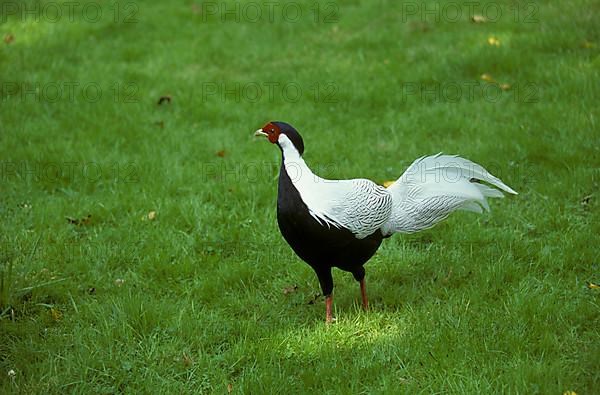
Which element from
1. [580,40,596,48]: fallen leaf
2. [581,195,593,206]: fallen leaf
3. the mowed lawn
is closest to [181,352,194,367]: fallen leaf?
the mowed lawn

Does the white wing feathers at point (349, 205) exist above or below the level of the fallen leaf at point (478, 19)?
below

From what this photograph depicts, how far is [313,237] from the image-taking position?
145 inches

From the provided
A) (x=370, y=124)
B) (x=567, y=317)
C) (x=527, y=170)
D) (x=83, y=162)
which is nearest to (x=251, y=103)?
(x=370, y=124)

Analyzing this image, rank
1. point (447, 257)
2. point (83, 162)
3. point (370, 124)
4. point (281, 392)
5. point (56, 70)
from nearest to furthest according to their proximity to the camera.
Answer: point (281, 392)
point (447, 257)
point (83, 162)
point (370, 124)
point (56, 70)

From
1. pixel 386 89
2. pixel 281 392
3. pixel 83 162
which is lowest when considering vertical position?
pixel 281 392

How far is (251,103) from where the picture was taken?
22.8ft

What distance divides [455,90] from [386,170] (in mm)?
1546

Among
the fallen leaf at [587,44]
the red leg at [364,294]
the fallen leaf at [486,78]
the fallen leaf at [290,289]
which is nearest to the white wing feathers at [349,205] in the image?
the red leg at [364,294]

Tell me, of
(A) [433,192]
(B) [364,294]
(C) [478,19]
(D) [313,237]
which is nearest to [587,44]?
(C) [478,19]

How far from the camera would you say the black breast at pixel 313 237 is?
12.0ft

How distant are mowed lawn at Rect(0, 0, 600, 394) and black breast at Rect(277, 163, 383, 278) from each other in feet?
1.30

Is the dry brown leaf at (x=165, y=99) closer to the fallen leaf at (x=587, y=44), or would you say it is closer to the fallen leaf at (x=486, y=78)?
the fallen leaf at (x=486, y=78)

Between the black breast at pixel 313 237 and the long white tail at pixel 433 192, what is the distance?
0.23 meters

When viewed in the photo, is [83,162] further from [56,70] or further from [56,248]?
[56,70]
